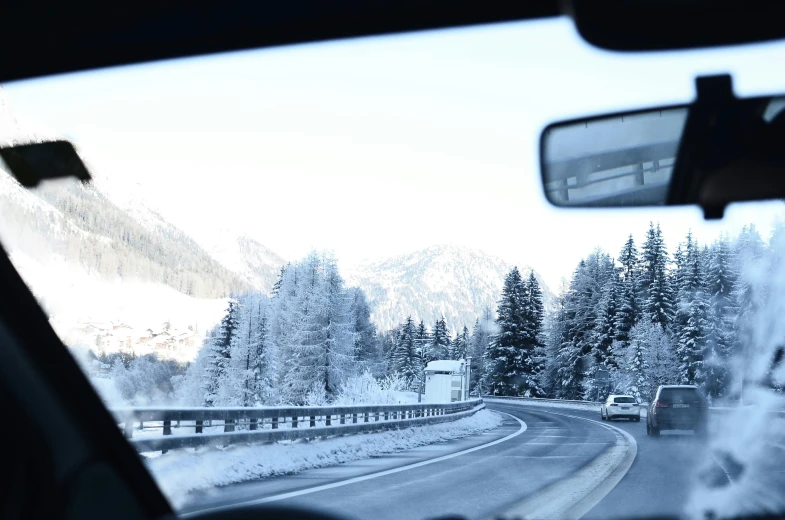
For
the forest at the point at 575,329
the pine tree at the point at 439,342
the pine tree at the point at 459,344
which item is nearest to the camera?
the forest at the point at 575,329

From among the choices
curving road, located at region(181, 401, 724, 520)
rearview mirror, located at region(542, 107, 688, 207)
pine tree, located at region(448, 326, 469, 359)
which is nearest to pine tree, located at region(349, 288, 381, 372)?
curving road, located at region(181, 401, 724, 520)

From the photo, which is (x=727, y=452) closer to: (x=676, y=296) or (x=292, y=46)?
(x=676, y=296)

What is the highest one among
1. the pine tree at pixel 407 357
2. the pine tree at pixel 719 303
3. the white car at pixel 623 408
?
the pine tree at pixel 719 303

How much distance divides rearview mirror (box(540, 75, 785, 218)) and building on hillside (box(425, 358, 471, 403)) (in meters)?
41.7

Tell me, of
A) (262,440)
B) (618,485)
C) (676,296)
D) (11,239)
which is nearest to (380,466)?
(262,440)

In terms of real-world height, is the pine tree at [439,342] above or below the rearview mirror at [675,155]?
below

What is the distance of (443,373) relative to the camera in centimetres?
4588

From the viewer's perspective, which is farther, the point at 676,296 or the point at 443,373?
the point at 443,373

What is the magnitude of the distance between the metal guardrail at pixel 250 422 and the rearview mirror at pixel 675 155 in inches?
83.0

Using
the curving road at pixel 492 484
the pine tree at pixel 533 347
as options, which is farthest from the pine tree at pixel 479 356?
the curving road at pixel 492 484

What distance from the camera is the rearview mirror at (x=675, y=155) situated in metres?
2.23

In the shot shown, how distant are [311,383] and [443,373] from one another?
19.3 m

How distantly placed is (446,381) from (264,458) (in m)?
32.9

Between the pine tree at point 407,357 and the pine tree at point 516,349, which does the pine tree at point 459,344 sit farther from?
the pine tree at point 407,357
